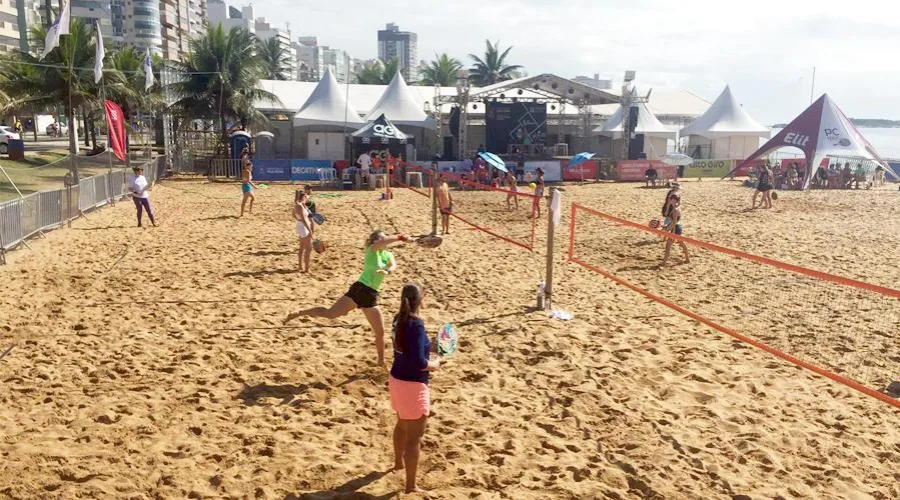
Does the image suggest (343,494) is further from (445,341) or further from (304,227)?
(304,227)

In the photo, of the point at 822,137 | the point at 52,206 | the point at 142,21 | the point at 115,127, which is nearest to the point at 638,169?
the point at 822,137

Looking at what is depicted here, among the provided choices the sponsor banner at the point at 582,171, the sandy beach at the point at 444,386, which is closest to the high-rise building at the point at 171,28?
the sponsor banner at the point at 582,171

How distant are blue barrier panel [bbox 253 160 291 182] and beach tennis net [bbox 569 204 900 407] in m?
18.3

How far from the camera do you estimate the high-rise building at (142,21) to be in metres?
110

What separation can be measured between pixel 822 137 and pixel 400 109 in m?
18.9

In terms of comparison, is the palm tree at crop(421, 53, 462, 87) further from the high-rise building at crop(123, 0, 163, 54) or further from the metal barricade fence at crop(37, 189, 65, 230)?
the high-rise building at crop(123, 0, 163, 54)

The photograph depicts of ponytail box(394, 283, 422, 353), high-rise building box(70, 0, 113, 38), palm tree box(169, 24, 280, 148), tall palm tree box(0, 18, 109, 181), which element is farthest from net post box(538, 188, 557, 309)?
high-rise building box(70, 0, 113, 38)

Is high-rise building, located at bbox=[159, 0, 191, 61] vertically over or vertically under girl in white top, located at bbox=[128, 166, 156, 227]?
over

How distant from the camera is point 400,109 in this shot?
34.3 meters

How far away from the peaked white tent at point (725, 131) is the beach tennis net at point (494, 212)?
1589cm

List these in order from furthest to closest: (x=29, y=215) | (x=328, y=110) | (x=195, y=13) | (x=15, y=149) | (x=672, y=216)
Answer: (x=195, y=13) → (x=328, y=110) → (x=15, y=149) → (x=29, y=215) → (x=672, y=216)

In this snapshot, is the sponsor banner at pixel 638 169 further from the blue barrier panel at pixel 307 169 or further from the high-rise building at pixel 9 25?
the high-rise building at pixel 9 25

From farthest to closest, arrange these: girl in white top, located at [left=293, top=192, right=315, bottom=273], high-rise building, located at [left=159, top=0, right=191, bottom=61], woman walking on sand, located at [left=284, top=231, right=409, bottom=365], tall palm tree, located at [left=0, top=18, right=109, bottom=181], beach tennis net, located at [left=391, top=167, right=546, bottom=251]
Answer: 1. high-rise building, located at [left=159, top=0, right=191, bottom=61]
2. tall palm tree, located at [left=0, top=18, right=109, bottom=181]
3. beach tennis net, located at [left=391, top=167, right=546, bottom=251]
4. girl in white top, located at [left=293, top=192, right=315, bottom=273]
5. woman walking on sand, located at [left=284, top=231, right=409, bottom=365]

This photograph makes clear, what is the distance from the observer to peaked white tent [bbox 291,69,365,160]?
3247 centimetres
